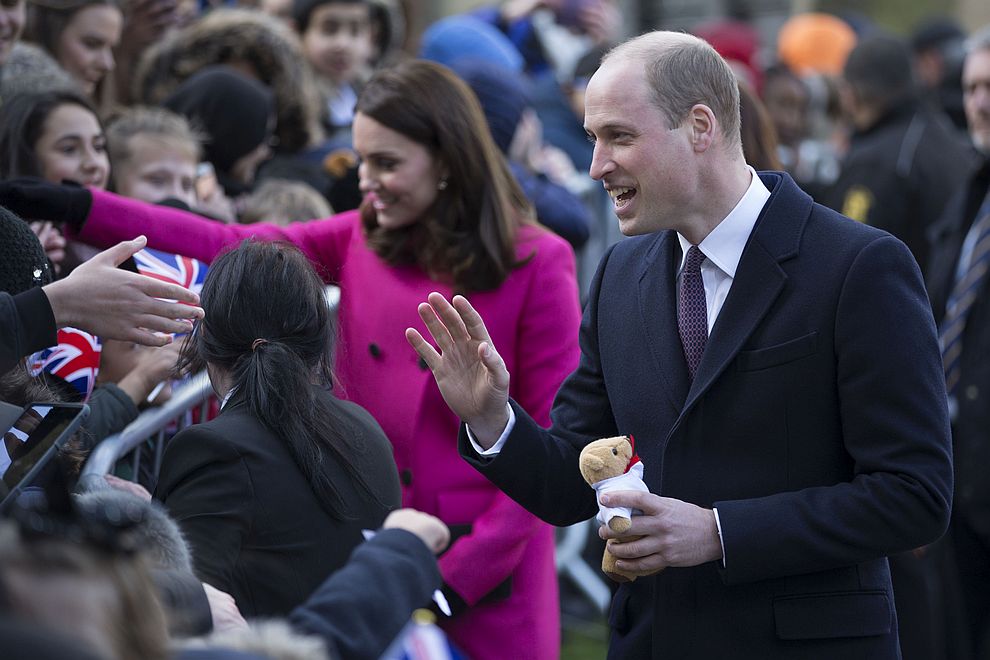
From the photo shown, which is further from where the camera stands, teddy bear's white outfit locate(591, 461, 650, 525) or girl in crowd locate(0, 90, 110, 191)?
girl in crowd locate(0, 90, 110, 191)

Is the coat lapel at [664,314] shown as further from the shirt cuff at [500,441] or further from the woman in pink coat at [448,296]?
the woman in pink coat at [448,296]

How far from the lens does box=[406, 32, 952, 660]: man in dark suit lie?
2957mm

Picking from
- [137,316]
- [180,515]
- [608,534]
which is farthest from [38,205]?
[608,534]

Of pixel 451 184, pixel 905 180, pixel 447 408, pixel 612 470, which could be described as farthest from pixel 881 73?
pixel 612 470

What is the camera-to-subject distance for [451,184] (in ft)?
13.9

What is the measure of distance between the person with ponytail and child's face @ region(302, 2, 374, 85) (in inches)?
152

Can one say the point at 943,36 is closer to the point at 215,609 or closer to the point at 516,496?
the point at 516,496

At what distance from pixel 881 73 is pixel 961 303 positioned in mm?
2537

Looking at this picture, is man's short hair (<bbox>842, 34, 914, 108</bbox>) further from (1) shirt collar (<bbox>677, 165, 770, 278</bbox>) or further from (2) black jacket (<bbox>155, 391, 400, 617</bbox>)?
(2) black jacket (<bbox>155, 391, 400, 617</bbox>)

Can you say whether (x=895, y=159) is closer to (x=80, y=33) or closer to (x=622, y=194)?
(x=80, y=33)

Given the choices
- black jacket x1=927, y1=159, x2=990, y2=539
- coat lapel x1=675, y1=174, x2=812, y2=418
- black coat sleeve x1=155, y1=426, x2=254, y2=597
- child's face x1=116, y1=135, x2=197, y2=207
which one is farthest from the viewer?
black jacket x1=927, y1=159, x2=990, y2=539

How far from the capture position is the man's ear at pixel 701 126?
3.20 meters

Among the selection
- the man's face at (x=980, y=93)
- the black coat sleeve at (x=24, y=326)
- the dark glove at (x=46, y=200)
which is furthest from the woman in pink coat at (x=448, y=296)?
the man's face at (x=980, y=93)

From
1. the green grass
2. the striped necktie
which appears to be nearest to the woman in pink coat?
the striped necktie
